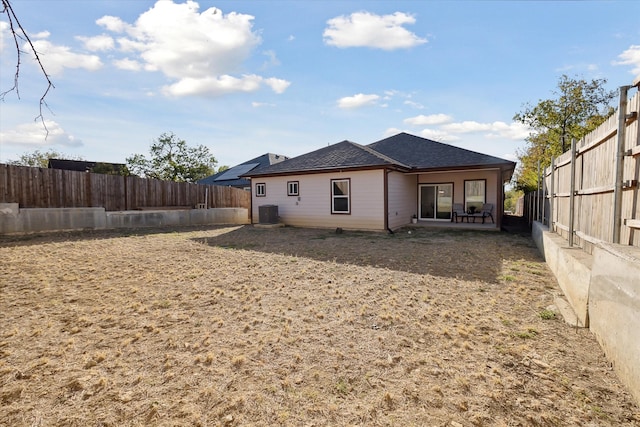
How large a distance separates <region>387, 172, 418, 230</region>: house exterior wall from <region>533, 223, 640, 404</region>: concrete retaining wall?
813 cm

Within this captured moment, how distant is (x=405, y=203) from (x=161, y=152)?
25.6 m

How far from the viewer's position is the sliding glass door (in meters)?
13.7

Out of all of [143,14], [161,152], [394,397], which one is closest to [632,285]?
[394,397]

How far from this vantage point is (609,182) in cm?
354

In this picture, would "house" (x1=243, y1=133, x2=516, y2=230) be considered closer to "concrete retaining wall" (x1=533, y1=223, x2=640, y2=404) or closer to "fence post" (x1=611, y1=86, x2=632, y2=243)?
"fence post" (x1=611, y1=86, x2=632, y2=243)

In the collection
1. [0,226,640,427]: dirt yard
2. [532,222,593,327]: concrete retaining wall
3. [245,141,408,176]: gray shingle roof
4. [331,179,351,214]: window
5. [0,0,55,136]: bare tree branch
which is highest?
[245,141,408,176]: gray shingle roof

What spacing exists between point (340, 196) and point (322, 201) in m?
0.86

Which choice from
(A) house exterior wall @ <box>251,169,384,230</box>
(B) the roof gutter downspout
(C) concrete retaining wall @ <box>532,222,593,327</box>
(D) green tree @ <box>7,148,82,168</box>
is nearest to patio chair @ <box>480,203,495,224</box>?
(B) the roof gutter downspout

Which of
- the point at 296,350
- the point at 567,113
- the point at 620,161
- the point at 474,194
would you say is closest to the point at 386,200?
the point at 474,194

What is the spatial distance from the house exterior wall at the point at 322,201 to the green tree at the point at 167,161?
1870cm

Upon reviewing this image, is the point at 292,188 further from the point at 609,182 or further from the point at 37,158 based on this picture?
the point at 37,158

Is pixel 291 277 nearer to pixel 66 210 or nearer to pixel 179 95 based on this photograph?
pixel 66 210

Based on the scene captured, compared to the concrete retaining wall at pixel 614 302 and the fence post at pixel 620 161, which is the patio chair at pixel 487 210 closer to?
the concrete retaining wall at pixel 614 302

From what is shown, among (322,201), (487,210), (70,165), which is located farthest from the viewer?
(70,165)
